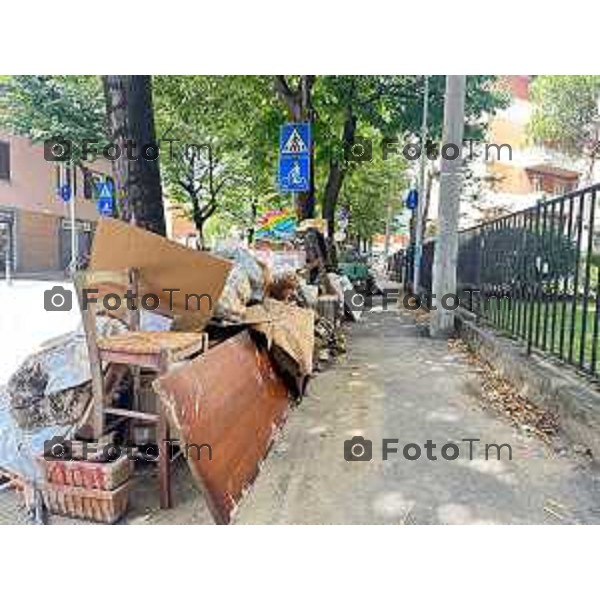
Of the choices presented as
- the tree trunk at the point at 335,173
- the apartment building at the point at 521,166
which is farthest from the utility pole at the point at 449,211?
the apartment building at the point at 521,166

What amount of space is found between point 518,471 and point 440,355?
156 inches

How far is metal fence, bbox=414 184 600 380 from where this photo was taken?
4426mm

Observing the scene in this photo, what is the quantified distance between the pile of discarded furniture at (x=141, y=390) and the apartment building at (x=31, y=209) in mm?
20871

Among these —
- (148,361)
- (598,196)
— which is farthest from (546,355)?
(148,361)

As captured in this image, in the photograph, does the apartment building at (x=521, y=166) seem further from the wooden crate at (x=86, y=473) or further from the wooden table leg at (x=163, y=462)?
the wooden crate at (x=86, y=473)

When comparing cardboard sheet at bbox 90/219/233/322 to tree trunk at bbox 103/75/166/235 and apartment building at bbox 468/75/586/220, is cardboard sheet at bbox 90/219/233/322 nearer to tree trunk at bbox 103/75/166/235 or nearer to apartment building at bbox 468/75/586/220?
tree trunk at bbox 103/75/166/235

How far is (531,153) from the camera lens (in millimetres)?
38625

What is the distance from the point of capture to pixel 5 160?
82.3 ft

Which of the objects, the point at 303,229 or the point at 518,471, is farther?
the point at 303,229

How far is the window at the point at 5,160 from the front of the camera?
2501cm

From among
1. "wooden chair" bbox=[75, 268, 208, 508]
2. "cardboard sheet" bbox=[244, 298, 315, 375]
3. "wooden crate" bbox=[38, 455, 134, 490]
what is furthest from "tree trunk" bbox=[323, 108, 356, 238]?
"wooden crate" bbox=[38, 455, 134, 490]

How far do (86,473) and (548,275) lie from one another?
4120 millimetres

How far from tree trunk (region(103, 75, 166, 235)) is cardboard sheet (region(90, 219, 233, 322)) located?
161cm
